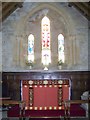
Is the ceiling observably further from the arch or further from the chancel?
the arch

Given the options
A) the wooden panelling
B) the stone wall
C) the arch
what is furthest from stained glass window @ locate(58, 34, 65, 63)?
the wooden panelling

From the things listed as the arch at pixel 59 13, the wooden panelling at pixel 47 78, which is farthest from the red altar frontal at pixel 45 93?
the arch at pixel 59 13

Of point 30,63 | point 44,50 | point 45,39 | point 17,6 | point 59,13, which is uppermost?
point 17,6

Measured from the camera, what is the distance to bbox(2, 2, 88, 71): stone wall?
1433 cm

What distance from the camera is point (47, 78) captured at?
A: 13.8 m

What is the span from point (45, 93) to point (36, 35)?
2908mm

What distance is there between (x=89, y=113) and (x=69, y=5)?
5783 millimetres

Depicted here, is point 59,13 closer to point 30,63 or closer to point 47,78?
point 30,63

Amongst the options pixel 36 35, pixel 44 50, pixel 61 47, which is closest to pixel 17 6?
pixel 36 35

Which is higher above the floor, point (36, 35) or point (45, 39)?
point (36, 35)

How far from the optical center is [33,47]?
14.7m

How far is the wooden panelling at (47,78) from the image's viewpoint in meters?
13.8

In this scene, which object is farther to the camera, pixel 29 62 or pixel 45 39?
pixel 45 39

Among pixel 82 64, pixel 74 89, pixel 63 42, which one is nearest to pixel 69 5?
pixel 63 42
